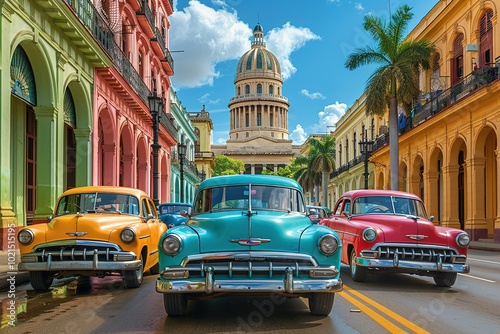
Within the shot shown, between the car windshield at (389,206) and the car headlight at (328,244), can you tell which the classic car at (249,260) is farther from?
the car windshield at (389,206)

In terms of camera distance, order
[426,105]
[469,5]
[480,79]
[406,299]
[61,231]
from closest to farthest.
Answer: [406,299]
[61,231]
[480,79]
[469,5]
[426,105]

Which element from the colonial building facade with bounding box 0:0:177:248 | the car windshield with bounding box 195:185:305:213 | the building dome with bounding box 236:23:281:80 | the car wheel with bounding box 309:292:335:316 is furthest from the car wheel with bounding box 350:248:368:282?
the building dome with bounding box 236:23:281:80

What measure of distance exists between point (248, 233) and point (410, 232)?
4100 mm

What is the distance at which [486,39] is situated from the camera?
86.8ft

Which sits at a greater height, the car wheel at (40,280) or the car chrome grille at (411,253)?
the car chrome grille at (411,253)

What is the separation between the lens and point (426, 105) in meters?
31.0

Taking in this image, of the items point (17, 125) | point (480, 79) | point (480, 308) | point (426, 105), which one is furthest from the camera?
point (426, 105)

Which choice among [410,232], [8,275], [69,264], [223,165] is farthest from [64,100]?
[223,165]

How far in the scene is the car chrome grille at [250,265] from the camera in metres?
5.85

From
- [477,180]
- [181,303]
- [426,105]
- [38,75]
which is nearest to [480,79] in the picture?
[477,180]

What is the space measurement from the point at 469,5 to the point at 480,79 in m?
5.99

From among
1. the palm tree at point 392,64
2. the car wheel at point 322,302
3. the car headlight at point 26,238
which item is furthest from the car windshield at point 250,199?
the palm tree at point 392,64

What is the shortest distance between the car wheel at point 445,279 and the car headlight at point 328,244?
3994 millimetres

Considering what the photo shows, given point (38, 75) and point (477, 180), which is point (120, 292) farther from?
point (477, 180)
